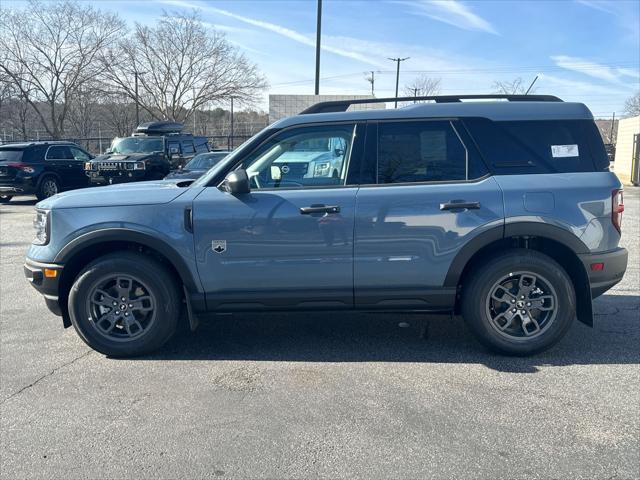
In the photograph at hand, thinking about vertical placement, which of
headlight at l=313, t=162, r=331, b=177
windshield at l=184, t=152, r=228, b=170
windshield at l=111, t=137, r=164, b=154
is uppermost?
windshield at l=111, t=137, r=164, b=154

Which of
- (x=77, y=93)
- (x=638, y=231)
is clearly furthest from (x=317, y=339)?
(x=77, y=93)

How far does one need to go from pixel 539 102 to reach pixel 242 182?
2463 mm

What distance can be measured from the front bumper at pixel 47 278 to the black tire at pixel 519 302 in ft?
10.6

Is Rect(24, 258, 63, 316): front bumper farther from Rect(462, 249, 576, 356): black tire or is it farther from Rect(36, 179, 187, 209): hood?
Rect(462, 249, 576, 356): black tire

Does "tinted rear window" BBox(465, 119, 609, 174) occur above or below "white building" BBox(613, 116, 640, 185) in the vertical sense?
below

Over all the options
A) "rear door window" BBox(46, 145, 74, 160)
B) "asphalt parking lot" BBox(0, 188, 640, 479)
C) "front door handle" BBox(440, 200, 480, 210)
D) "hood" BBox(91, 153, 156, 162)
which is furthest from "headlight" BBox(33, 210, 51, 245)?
"rear door window" BBox(46, 145, 74, 160)

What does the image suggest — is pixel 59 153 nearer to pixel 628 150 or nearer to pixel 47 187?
pixel 47 187

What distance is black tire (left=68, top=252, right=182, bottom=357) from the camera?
13.6 feet

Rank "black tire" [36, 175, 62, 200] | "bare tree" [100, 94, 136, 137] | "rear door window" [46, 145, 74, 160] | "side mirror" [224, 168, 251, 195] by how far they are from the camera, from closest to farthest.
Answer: "side mirror" [224, 168, 251, 195] → "black tire" [36, 175, 62, 200] → "rear door window" [46, 145, 74, 160] → "bare tree" [100, 94, 136, 137]

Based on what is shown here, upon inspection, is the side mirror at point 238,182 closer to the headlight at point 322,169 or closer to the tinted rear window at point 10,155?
the headlight at point 322,169

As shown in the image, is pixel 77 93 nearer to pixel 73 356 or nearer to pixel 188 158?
pixel 188 158

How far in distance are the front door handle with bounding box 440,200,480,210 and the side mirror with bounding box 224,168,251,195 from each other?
147cm

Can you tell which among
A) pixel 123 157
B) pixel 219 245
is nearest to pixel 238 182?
pixel 219 245

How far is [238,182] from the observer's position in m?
3.92
